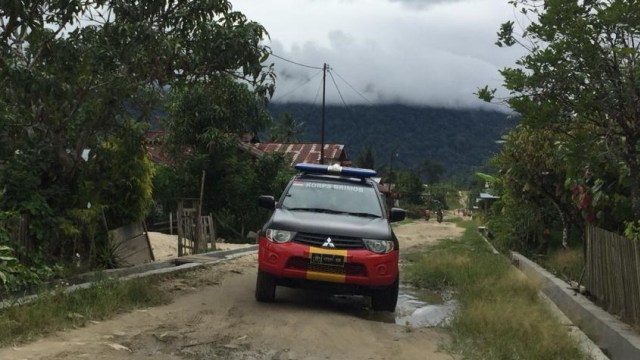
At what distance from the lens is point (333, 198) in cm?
923

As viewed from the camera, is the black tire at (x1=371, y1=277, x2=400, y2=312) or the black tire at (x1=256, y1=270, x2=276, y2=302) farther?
the black tire at (x1=371, y1=277, x2=400, y2=312)

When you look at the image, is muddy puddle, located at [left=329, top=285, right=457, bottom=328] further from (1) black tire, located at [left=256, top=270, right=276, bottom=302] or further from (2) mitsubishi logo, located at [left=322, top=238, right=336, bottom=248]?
(2) mitsubishi logo, located at [left=322, top=238, right=336, bottom=248]

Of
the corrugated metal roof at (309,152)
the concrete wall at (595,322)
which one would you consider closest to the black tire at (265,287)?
the concrete wall at (595,322)

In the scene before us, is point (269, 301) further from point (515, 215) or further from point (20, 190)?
point (515, 215)

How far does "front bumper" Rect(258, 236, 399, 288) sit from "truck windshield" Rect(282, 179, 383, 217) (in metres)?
1.09

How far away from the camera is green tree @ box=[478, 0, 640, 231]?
7.07 metres

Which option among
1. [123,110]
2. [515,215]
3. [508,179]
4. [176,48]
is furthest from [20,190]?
[515,215]

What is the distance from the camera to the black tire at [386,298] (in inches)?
332

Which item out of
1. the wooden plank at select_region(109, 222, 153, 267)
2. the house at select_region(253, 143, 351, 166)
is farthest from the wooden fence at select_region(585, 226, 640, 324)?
the house at select_region(253, 143, 351, 166)

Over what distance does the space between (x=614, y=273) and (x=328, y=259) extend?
146 inches

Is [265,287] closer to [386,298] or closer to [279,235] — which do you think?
[279,235]

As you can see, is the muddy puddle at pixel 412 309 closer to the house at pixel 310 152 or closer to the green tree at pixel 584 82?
the green tree at pixel 584 82

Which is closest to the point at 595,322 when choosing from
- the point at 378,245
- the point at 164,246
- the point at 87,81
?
the point at 378,245

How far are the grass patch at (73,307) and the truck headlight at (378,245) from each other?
2862 mm
